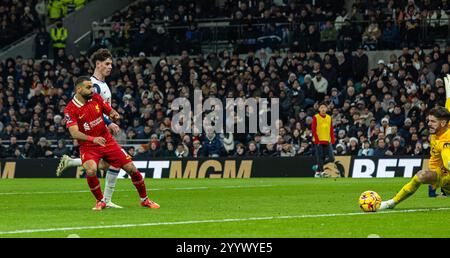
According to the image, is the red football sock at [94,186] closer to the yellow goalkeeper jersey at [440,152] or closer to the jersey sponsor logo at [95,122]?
the jersey sponsor logo at [95,122]

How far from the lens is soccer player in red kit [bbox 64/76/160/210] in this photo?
16.2 m

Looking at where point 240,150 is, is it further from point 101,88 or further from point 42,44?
point 101,88

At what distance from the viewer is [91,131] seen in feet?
53.6

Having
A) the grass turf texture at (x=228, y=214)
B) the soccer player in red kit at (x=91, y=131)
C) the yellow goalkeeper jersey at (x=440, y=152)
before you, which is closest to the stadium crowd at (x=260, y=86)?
the grass turf texture at (x=228, y=214)

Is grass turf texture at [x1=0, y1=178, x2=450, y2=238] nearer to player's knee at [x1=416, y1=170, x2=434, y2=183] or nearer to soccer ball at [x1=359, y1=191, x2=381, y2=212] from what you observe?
soccer ball at [x1=359, y1=191, x2=381, y2=212]

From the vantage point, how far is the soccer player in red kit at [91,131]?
1616 centimetres

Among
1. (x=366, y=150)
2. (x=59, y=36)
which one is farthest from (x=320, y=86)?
(x=59, y=36)

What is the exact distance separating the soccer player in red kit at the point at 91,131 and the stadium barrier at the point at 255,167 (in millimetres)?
14502

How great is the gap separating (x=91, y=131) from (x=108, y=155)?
0.45 meters

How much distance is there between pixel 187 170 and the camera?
104ft
